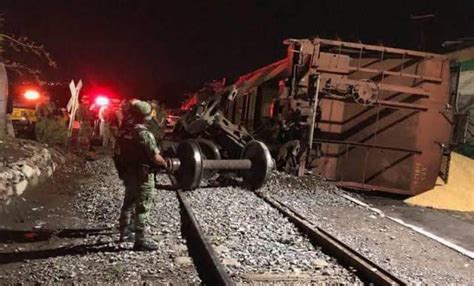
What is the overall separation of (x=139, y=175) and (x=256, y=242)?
5.78 feet

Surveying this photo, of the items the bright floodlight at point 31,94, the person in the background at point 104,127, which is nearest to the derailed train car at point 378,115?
the person in the background at point 104,127

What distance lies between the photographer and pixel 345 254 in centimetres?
645

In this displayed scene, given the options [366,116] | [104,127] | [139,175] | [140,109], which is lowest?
[104,127]

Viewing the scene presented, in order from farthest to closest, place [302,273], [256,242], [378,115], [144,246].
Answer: [378,115]
[256,242]
[144,246]
[302,273]

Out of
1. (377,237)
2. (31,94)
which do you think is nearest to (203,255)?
(377,237)

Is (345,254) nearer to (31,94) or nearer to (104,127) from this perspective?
(104,127)

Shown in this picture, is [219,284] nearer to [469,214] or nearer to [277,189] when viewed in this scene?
[277,189]

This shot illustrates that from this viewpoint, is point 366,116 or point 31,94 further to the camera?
point 31,94

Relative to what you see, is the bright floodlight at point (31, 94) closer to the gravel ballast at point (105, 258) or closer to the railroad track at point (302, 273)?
the gravel ballast at point (105, 258)

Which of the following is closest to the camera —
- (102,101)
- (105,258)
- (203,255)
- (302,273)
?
(302,273)

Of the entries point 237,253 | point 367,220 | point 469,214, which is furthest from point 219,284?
point 469,214

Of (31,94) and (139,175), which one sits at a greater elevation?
(31,94)

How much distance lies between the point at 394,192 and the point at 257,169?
6.37 meters

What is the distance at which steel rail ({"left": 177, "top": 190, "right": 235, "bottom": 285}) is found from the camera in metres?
5.28
